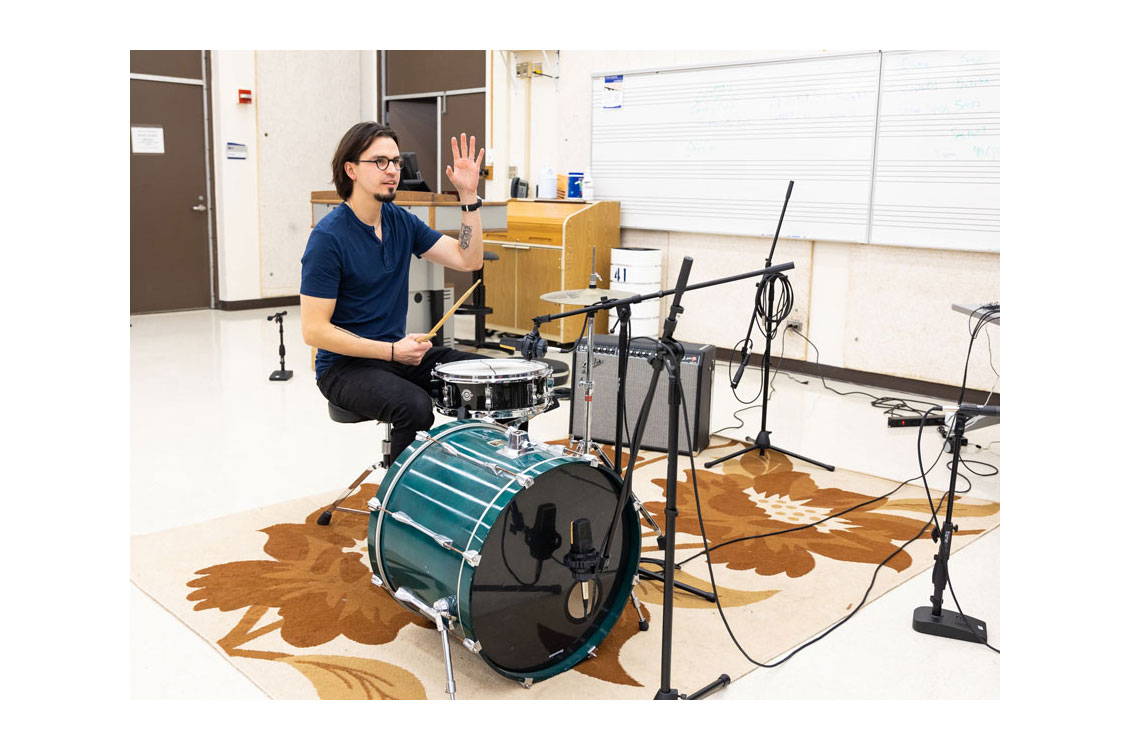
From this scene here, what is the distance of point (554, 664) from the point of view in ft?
7.22

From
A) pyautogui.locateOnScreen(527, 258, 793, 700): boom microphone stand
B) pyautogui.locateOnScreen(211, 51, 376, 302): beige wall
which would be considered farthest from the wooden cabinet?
pyautogui.locateOnScreen(527, 258, 793, 700): boom microphone stand

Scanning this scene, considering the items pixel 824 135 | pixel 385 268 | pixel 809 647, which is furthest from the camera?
pixel 824 135

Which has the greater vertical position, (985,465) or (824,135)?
(824,135)

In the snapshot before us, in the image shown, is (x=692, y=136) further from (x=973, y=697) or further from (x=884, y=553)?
(x=973, y=697)

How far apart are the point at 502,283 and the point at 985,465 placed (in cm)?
364

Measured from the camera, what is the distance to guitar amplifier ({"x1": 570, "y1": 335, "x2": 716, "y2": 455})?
396 cm

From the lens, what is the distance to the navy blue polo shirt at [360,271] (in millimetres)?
2738

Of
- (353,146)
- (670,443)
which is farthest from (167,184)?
(670,443)

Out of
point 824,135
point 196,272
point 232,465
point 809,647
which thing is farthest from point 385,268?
point 196,272

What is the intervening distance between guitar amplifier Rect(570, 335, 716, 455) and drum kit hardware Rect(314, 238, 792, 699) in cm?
164

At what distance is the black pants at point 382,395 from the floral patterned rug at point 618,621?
46 centimetres

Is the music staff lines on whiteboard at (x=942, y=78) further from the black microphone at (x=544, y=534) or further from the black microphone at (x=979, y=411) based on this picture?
the black microphone at (x=544, y=534)

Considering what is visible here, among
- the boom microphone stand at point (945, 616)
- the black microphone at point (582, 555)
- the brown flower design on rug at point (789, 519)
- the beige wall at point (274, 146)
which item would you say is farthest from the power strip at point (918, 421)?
the beige wall at point (274, 146)

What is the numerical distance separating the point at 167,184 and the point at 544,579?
679cm
